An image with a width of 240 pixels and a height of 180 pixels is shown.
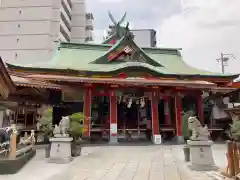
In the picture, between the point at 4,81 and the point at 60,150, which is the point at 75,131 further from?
the point at 4,81

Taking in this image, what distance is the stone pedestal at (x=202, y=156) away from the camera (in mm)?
7941

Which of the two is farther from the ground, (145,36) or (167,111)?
(145,36)

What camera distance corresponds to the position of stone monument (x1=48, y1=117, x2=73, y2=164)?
30.7 ft

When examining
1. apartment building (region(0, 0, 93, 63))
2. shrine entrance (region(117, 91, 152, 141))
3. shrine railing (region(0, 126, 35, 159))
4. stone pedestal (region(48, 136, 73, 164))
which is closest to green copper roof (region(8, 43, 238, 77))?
shrine entrance (region(117, 91, 152, 141))

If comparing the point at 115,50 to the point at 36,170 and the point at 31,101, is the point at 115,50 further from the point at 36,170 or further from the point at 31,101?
the point at 36,170

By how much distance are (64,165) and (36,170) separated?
1.08 metres

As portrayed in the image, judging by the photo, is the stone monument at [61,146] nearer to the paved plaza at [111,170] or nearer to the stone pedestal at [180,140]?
the paved plaza at [111,170]

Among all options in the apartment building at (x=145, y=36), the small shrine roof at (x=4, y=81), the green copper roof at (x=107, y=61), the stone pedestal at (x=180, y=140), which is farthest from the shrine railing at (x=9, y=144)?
the apartment building at (x=145, y=36)

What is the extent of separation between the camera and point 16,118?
16344mm

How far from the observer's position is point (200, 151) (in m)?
8.09

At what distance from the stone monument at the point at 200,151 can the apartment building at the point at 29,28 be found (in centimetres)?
3758

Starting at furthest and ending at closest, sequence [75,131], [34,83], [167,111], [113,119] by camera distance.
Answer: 1. [167,111]
2. [113,119]
3. [34,83]
4. [75,131]

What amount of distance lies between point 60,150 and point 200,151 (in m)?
5.28

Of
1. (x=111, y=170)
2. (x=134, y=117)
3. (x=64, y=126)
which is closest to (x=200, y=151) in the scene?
(x=111, y=170)
